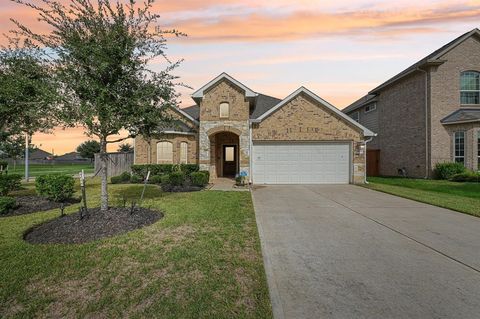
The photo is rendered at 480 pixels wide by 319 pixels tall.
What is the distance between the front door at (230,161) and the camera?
21000 mm

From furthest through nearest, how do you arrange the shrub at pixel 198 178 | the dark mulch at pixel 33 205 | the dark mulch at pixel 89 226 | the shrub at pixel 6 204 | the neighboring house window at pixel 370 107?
the neighboring house window at pixel 370 107, the shrub at pixel 198 178, the dark mulch at pixel 33 205, the shrub at pixel 6 204, the dark mulch at pixel 89 226

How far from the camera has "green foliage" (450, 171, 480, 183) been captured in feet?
51.1

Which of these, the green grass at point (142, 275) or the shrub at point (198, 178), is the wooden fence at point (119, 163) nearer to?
the shrub at point (198, 178)

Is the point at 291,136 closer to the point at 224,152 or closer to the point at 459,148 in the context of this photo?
the point at 224,152

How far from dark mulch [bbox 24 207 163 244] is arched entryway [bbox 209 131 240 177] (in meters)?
10.3

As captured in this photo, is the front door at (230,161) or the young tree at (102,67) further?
the front door at (230,161)

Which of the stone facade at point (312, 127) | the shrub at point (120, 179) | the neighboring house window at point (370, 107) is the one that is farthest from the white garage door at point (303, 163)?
the neighboring house window at point (370, 107)

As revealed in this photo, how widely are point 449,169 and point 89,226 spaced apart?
19.8 metres

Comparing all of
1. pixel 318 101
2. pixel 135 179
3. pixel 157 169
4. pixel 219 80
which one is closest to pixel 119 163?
pixel 135 179

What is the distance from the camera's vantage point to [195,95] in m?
16.4

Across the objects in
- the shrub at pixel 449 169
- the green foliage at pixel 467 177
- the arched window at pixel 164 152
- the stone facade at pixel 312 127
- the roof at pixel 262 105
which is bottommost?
the green foliage at pixel 467 177

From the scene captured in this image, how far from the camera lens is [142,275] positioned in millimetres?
3900

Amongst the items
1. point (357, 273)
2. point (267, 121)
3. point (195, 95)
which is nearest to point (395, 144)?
point (267, 121)

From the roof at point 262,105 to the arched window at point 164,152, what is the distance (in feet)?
20.9
